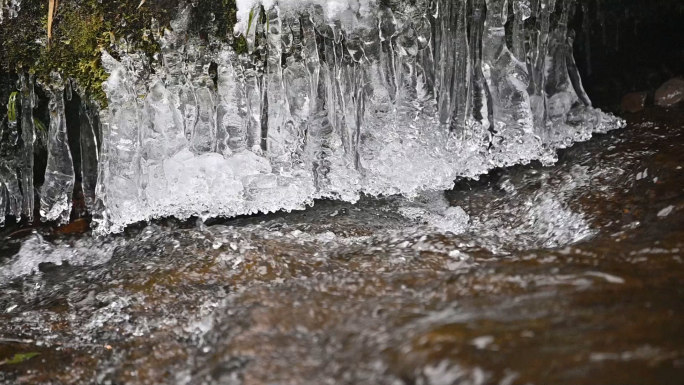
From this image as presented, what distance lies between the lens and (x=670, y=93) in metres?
4.34

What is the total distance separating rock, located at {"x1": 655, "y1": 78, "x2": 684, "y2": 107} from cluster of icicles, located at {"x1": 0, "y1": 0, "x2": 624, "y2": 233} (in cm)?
101

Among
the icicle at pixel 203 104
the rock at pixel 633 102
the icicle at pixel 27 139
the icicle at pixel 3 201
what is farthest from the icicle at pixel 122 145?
the rock at pixel 633 102

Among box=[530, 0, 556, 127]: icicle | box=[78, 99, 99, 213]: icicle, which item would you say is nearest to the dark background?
box=[530, 0, 556, 127]: icicle

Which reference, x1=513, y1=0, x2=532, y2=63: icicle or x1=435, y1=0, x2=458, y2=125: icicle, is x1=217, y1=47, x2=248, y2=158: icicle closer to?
x1=435, y1=0, x2=458, y2=125: icicle

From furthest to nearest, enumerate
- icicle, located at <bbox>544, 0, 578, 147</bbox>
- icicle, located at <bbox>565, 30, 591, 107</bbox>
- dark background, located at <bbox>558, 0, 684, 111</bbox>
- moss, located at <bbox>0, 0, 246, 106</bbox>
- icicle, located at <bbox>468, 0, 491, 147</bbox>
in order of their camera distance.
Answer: dark background, located at <bbox>558, 0, 684, 111</bbox> → icicle, located at <bbox>565, 30, 591, 107</bbox> → icicle, located at <bbox>544, 0, 578, 147</bbox> → icicle, located at <bbox>468, 0, 491, 147</bbox> → moss, located at <bbox>0, 0, 246, 106</bbox>

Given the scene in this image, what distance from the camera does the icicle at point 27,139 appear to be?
3.49 metres

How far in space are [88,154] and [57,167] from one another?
198 millimetres

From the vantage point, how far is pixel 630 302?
1.94m

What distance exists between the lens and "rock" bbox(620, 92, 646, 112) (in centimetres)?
436

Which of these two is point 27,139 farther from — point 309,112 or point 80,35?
point 309,112

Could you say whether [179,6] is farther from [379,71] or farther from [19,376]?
[19,376]

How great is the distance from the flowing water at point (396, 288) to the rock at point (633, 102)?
31cm

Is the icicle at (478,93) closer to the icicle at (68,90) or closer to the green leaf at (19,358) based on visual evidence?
the icicle at (68,90)

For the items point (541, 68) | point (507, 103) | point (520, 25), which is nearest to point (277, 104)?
point (507, 103)
